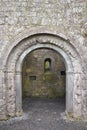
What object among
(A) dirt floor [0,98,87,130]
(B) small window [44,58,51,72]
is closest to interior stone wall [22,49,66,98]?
(B) small window [44,58,51,72]

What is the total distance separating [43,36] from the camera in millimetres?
6516

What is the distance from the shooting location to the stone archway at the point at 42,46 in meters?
6.41

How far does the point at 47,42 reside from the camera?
6.55 metres

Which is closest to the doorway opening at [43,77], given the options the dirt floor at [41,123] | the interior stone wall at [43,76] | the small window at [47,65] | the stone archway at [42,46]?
the interior stone wall at [43,76]

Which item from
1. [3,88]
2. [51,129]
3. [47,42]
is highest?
[47,42]

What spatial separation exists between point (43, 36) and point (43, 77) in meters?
5.50

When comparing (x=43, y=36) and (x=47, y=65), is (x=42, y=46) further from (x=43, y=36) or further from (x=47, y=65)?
(x=47, y=65)

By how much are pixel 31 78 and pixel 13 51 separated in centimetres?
546

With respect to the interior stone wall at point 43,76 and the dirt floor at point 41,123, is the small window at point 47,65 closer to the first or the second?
the interior stone wall at point 43,76

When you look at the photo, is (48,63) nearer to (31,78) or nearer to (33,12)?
(31,78)

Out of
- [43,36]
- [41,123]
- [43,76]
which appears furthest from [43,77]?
[41,123]

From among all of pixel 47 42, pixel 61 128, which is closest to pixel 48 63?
pixel 47 42

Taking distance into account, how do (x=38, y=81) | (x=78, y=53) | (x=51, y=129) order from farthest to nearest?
1. (x=38, y=81)
2. (x=78, y=53)
3. (x=51, y=129)

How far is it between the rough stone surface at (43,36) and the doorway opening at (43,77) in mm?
5154
